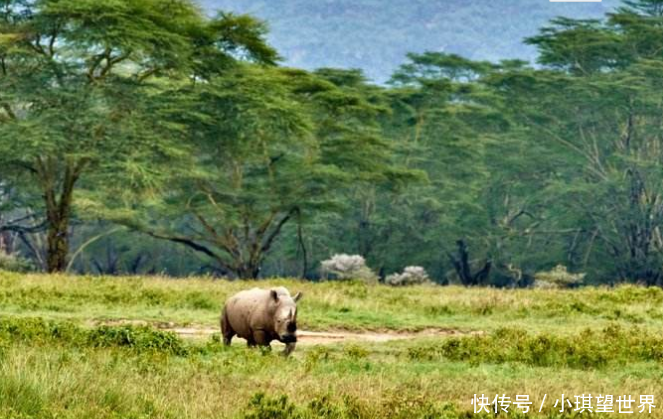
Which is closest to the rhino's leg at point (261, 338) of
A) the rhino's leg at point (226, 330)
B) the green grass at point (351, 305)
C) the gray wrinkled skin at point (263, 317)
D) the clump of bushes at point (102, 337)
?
the gray wrinkled skin at point (263, 317)

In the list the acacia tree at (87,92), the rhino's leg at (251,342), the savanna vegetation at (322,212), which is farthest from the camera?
the acacia tree at (87,92)

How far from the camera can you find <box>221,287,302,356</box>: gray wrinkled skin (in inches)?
591

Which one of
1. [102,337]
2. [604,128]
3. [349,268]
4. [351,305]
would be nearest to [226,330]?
[102,337]

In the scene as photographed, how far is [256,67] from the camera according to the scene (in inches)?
1636

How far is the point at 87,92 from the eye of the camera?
36.0 meters

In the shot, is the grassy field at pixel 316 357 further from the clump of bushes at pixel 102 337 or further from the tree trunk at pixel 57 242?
the tree trunk at pixel 57 242

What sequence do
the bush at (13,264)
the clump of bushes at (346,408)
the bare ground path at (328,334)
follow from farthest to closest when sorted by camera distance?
1. the bush at (13,264)
2. the bare ground path at (328,334)
3. the clump of bushes at (346,408)

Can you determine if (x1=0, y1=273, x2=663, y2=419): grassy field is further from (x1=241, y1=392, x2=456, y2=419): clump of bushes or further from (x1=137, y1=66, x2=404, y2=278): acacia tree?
(x1=137, y1=66, x2=404, y2=278): acacia tree

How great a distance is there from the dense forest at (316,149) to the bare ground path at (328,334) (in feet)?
50.7

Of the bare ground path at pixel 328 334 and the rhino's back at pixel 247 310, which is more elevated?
the rhino's back at pixel 247 310

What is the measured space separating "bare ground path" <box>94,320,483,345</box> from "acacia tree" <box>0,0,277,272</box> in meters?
15.2

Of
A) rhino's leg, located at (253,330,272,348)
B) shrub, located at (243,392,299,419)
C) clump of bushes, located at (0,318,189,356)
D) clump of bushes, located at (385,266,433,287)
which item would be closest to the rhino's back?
rhino's leg, located at (253,330,272,348)

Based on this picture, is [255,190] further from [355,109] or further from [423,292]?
[423,292]

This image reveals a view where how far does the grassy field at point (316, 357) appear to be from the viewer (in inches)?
394
